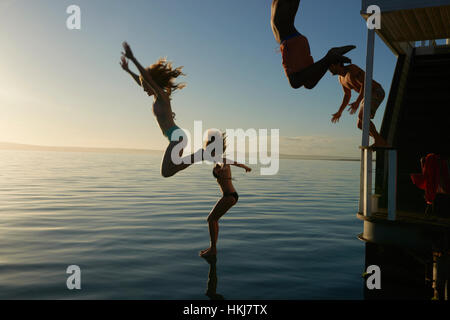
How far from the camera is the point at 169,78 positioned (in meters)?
5.50

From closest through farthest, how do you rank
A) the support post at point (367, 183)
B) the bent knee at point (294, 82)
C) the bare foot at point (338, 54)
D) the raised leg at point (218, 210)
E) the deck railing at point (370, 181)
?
1. the bare foot at point (338, 54)
2. the bent knee at point (294, 82)
3. the deck railing at point (370, 181)
4. the support post at point (367, 183)
5. the raised leg at point (218, 210)

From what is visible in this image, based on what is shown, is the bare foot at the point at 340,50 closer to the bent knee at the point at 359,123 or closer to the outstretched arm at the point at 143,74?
the outstretched arm at the point at 143,74

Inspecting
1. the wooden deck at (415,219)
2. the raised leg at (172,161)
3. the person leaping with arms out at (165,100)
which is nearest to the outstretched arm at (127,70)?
the person leaping with arms out at (165,100)

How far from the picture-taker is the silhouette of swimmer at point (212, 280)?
509 centimetres

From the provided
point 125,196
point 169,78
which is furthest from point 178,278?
point 125,196

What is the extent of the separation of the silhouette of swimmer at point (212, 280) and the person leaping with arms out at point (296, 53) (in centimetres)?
282

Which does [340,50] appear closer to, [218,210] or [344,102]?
[344,102]

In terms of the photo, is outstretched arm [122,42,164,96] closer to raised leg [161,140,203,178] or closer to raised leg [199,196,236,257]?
raised leg [161,140,203,178]

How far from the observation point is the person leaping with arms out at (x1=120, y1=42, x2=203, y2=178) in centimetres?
514

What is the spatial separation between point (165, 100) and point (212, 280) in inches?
104

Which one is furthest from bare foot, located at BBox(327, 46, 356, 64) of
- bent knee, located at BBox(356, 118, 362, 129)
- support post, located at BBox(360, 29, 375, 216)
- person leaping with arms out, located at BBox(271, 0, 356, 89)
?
bent knee, located at BBox(356, 118, 362, 129)

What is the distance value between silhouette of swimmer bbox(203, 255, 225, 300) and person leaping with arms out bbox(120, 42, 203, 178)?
163 cm

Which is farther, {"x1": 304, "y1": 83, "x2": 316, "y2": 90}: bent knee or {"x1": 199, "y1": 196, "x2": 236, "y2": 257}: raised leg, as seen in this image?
{"x1": 199, "y1": 196, "x2": 236, "y2": 257}: raised leg

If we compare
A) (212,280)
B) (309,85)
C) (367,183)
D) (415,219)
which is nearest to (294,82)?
(309,85)
